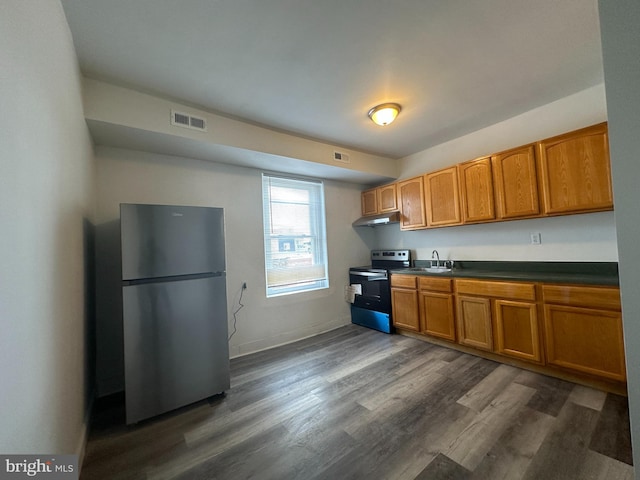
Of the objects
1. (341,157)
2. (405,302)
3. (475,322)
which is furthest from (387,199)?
(475,322)

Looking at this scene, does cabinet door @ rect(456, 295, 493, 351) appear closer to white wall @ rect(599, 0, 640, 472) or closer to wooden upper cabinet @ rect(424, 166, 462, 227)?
wooden upper cabinet @ rect(424, 166, 462, 227)

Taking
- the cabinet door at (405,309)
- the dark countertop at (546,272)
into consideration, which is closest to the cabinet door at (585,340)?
the dark countertop at (546,272)

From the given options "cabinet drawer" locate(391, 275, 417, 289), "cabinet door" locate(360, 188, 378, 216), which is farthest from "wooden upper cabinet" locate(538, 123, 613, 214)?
"cabinet door" locate(360, 188, 378, 216)

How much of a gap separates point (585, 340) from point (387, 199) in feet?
8.96

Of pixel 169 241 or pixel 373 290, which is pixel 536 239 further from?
pixel 169 241

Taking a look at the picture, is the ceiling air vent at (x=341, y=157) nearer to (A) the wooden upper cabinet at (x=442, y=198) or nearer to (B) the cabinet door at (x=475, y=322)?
(A) the wooden upper cabinet at (x=442, y=198)

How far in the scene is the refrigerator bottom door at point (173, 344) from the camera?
1878mm

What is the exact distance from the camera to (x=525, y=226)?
2.86 m

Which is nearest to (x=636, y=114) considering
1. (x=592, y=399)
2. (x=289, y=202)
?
(x=592, y=399)

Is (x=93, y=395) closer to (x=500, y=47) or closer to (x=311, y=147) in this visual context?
(x=311, y=147)

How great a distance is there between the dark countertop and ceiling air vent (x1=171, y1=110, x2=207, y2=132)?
304cm

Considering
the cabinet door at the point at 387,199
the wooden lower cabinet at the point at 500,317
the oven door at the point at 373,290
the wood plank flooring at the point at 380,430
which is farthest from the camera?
the cabinet door at the point at 387,199

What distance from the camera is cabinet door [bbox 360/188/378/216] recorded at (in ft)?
13.9

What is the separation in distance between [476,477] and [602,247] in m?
2.46
